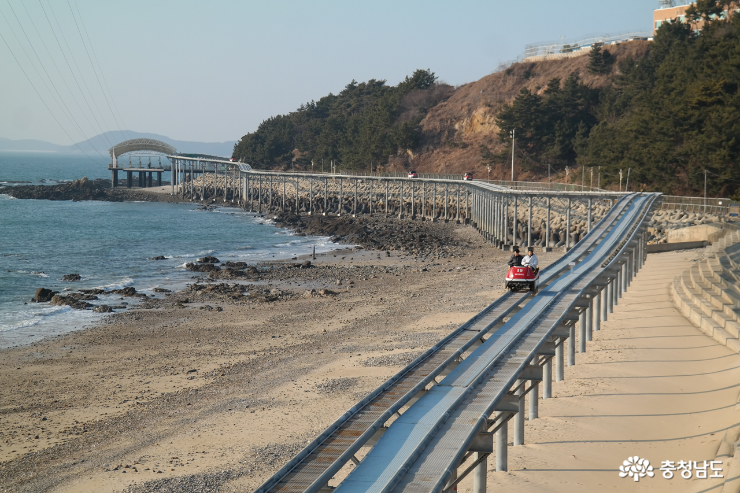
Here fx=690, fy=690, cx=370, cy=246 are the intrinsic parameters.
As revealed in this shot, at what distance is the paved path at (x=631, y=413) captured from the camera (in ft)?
40.3

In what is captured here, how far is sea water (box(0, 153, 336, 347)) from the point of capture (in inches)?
1324

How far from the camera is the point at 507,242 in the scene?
51.5 metres

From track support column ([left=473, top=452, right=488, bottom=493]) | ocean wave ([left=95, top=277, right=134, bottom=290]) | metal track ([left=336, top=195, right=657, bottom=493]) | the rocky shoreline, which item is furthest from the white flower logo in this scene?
the rocky shoreline

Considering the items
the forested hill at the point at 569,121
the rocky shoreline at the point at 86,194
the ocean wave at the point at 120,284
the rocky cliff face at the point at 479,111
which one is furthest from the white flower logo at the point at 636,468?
the rocky shoreline at the point at 86,194

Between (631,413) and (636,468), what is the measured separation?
9.71 ft

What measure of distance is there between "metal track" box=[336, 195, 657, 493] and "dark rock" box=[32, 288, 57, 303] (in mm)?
27699

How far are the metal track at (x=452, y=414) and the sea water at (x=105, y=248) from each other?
21.2m

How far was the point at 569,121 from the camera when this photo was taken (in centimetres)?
8794

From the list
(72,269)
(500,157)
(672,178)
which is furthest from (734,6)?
(72,269)

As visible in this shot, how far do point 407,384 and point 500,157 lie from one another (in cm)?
8134

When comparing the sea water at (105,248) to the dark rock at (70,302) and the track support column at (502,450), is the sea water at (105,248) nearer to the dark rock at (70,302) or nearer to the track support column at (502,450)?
the dark rock at (70,302)

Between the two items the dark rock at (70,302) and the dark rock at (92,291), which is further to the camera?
the dark rock at (92,291)

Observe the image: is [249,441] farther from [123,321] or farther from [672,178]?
[672,178]

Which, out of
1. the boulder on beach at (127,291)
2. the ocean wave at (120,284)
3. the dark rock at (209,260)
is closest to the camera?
the boulder on beach at (127,291)
